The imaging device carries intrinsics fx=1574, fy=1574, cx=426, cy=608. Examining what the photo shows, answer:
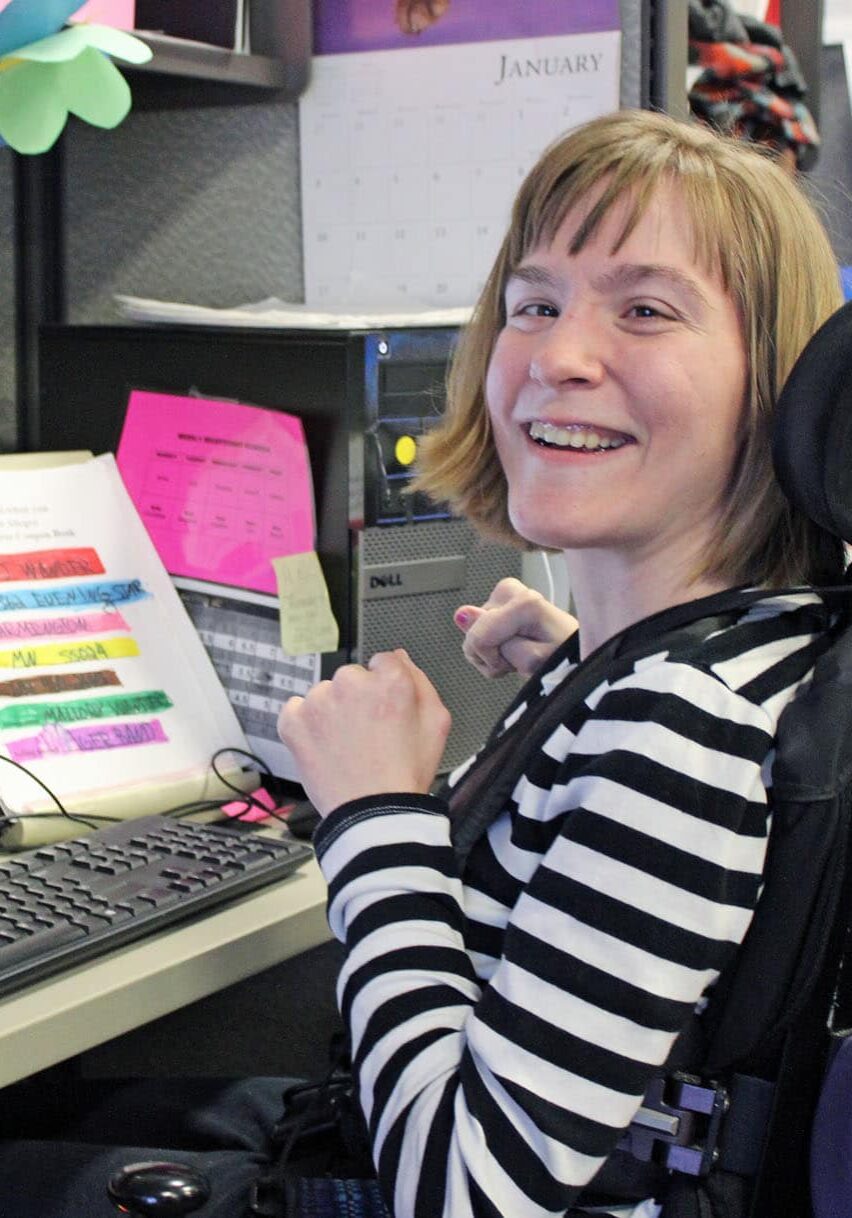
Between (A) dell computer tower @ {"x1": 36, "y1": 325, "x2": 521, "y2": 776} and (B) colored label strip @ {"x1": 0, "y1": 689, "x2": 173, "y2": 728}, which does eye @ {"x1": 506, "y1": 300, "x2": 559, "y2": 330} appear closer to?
(A) dell computer tower @ {"x1": 36, "y1": 325, "x2": 521, "y2": 776}

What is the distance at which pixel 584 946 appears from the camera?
0.68m

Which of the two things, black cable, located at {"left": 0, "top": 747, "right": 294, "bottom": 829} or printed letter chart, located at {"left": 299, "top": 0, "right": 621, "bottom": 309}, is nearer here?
black cable, located at {"left": 0, "top": 747, "right": 294, "bottom": 829}

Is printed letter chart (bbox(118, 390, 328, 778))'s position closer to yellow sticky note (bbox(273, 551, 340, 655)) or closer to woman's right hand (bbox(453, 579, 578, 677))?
yellow sticky note (bbox(273, 551, 340, 655))

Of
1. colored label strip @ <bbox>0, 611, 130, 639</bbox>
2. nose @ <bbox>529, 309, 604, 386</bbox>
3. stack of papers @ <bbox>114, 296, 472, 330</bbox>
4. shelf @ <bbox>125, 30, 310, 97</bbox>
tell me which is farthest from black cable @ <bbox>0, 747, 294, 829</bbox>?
shelf @ <bbox>125, 30, 310, 97</bbox>

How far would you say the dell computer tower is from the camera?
1141 mm

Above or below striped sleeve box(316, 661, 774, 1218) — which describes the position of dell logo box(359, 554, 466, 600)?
above

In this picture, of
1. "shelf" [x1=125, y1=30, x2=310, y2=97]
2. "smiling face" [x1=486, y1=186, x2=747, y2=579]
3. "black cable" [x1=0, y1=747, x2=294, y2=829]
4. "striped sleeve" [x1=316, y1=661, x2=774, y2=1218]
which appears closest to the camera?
"striped sleeve" [x1=316, y1=661, x2=774, y2=1218]

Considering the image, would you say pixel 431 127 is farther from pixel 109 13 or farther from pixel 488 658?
pixel 488 658

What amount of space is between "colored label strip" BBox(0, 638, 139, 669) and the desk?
0.91ft

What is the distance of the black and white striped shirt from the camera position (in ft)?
2.20

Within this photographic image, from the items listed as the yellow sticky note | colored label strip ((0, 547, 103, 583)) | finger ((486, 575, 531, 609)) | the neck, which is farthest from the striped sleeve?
colored label strip ((0, 547, 103, 583))

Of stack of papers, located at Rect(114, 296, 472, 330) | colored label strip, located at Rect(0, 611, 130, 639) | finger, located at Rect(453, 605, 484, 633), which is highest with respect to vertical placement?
stack of papers, located at Rect(114, 296, 472, 330)

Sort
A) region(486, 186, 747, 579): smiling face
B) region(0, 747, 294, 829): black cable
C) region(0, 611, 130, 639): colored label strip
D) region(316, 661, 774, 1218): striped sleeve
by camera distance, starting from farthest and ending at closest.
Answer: region(0, 611, 130, 639): colored label strip, region(0, 747, 294, 829): black cable, region(486, 186, 747, 579): smiling face, region(316, 661, 774, 1218): striped sleeve

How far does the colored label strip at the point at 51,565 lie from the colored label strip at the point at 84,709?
0.10m
